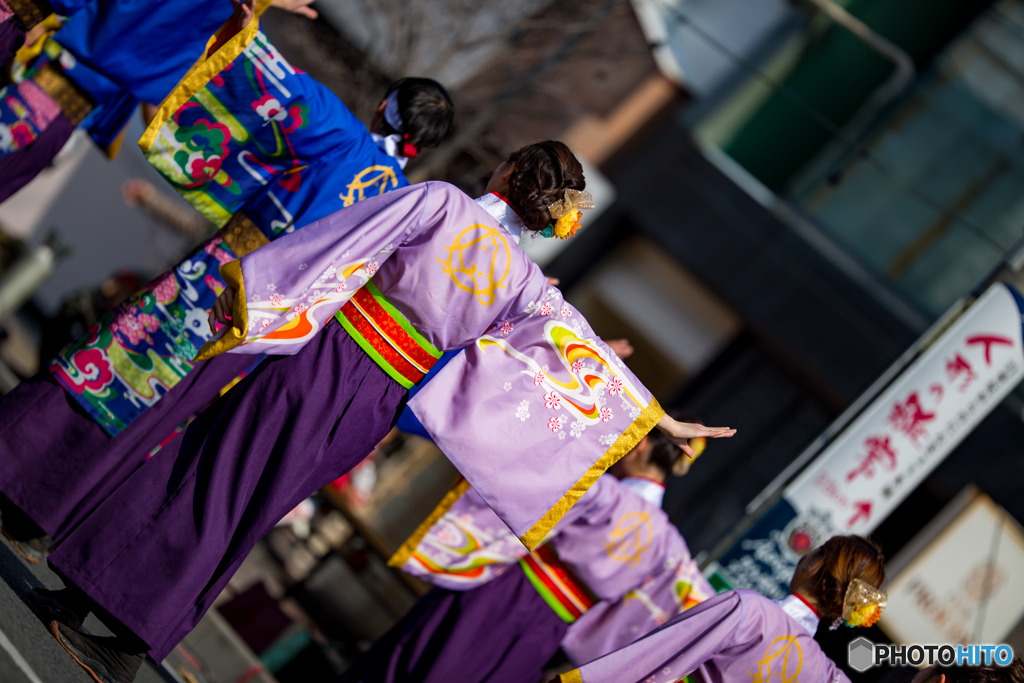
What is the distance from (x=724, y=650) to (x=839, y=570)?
1.64 feet

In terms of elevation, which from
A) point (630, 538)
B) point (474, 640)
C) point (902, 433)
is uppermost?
point (474, 640)

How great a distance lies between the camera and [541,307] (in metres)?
2.45

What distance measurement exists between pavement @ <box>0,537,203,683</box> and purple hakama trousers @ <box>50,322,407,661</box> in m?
0.16

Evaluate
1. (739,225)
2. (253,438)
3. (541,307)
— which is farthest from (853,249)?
(253,438)

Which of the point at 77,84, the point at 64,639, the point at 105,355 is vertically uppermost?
the point at 77,84

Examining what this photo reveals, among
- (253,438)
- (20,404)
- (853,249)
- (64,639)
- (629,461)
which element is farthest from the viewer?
(853,249)

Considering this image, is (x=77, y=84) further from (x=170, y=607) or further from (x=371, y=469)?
(x=371, y=469)

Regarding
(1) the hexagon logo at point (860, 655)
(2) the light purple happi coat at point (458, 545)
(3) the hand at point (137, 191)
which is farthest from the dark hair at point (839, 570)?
(3) the hand at point (137, 191)

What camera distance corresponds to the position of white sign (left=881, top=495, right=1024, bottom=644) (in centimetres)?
532

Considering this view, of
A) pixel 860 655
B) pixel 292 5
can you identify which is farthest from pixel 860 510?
pixel 292 5

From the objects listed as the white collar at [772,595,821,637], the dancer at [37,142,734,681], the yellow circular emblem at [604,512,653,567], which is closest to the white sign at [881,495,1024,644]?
the white collar at [772,595,821,637]

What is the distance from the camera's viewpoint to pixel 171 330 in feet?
9.66

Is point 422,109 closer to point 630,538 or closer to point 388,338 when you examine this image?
point 388,338

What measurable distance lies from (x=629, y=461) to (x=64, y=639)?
2.12 meters
